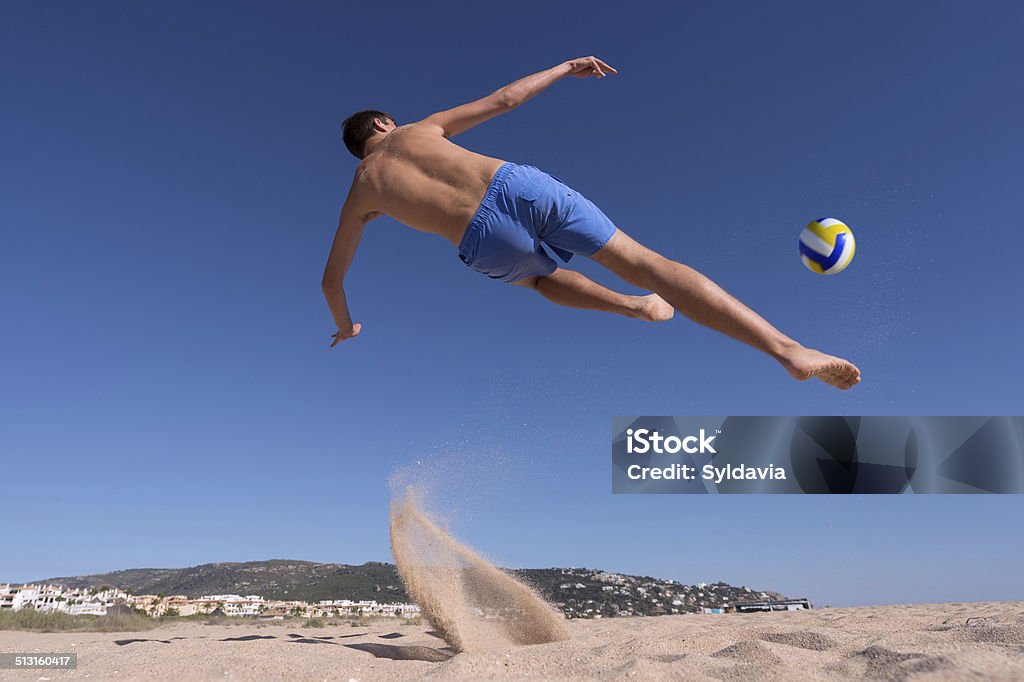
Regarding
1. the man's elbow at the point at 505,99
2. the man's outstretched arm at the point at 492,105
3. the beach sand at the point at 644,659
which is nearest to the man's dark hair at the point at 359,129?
the man's outstretched arm at the point at 492,105

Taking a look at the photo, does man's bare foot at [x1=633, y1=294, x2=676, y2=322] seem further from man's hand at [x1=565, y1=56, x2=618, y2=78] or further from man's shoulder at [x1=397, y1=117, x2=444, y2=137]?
man's shoulder at [x1=397, y1=117, x2=444, y2=137]

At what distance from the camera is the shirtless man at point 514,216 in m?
3.74

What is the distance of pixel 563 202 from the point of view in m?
3.91

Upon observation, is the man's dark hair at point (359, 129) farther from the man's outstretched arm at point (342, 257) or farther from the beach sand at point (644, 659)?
the beach sand at point (644, 659)

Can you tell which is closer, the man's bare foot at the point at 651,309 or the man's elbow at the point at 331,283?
the man's elbow at the point at 331,283

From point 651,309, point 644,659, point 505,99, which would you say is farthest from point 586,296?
point 644,659

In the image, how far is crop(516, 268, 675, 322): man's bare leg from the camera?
4805 mm

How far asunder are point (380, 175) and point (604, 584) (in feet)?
49.5

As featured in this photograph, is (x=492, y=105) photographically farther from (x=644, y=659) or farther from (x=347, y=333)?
(x=644, y=659)

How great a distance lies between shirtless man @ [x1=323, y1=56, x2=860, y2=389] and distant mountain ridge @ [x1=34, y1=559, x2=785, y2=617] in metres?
3.63

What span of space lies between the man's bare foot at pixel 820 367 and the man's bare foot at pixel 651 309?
1241 mm

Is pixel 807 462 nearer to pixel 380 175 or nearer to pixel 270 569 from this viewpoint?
pixel 380 175

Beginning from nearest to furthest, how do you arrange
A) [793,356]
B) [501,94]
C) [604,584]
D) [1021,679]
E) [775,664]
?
[1021,679] < [775,664] < [793,356] < [501,94] < [604,584]

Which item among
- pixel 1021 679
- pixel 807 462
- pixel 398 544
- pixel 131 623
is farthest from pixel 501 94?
pixel 131 623
